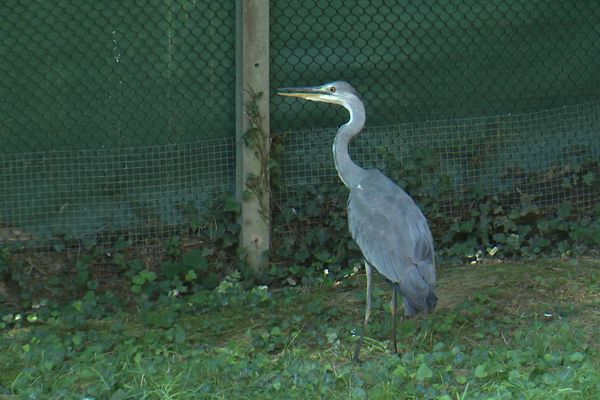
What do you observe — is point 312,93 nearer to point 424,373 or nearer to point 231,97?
point 231,97

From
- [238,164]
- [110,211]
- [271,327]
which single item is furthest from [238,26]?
[271,327]

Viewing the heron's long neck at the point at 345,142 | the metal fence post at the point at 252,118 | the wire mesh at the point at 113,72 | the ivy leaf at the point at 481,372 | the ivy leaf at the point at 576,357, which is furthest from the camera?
the metal fence post at the point at 252,118

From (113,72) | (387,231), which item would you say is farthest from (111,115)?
(387,231)

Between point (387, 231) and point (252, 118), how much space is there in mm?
1495

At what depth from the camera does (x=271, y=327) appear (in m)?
5.83

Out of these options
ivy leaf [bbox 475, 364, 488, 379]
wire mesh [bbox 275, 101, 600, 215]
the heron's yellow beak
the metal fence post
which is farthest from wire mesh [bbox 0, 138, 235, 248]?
ivy leaf [bbox 475, 364, 488, 379]

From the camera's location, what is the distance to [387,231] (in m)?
5.45

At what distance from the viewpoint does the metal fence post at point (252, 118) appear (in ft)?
21.4

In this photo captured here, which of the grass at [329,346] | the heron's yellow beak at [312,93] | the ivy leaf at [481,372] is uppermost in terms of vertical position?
the heron's yellow beak at [312,93]

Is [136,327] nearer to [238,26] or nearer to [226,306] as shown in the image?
[226,306]

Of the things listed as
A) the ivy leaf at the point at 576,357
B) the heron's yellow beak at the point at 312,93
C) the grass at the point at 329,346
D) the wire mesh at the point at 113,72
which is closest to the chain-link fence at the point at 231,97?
the wire mesh at the point at 113,72

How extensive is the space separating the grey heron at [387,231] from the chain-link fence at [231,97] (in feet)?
2.97

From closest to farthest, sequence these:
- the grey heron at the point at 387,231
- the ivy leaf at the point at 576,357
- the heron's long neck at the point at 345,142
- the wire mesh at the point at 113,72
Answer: the ivy leaf at the point at 576,357 → the grey heron at the point at 387,231 → the heron's long neck at the point at 345,142 → the wire mesh at the point at 113,72

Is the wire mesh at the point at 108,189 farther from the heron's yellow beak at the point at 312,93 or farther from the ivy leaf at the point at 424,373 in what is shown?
the ivy leaf at the point at 424,373
